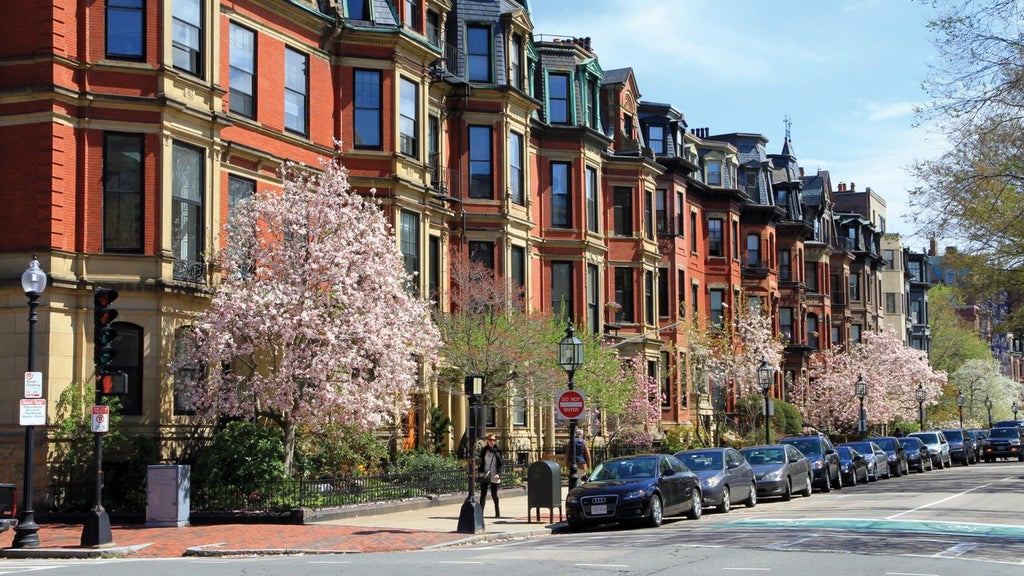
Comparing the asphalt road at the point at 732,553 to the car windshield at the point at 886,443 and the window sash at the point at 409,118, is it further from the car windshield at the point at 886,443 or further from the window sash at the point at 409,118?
the car windshield at the point at 886,443

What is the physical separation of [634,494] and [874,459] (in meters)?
22.6

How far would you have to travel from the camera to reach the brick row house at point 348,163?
993 inches

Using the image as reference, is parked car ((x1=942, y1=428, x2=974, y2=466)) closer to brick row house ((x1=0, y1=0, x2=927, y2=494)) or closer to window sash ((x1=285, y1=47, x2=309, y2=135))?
brick row house ((x1=0, y1=0, x2=927, y2=494))

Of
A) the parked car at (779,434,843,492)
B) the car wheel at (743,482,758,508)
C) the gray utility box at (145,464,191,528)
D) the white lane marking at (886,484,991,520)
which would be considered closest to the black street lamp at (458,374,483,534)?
the gray utility box at (145,464,191,528)

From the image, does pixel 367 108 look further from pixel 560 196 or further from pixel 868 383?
pixel 868 383

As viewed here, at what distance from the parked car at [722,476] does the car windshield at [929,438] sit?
Result: 26.9 m

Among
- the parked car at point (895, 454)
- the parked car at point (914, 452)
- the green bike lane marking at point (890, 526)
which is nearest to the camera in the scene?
the green bike lane marking at point (890, 526)

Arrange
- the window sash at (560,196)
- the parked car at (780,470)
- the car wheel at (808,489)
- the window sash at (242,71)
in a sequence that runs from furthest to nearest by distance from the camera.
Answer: the window sash at (560,196) → the car wheel at (808,489) → the parked car at (780,470) → the window sash at (242,71)

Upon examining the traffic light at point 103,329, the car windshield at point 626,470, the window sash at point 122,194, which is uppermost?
the window sash at point 122,194

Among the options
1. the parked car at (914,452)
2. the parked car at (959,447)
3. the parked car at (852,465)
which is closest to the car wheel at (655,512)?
the parked car at (852,465)

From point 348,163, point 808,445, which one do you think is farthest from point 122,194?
point 808,445

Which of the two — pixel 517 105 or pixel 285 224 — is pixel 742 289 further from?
pixel 285 224

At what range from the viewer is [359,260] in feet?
85.9

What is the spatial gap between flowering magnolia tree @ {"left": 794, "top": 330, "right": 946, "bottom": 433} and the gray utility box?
50160 millimetres
